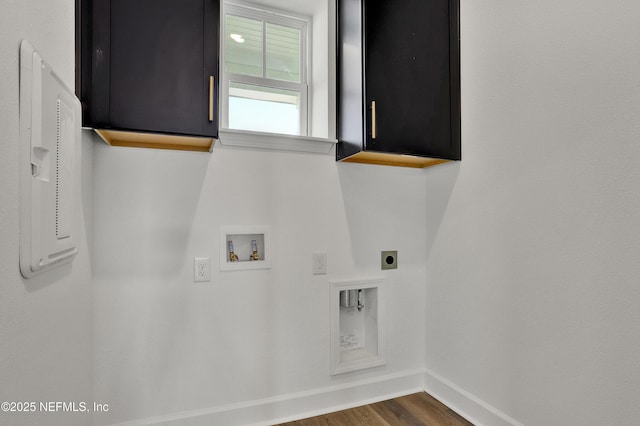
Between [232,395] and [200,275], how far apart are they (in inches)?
24.8

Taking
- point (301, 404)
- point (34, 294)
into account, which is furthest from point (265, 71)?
point (301, 404)

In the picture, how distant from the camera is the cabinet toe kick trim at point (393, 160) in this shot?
180cm

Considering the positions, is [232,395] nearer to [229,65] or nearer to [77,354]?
[77,354]

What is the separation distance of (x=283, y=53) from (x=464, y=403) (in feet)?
7.47

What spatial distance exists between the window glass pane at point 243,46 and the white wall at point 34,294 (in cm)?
93

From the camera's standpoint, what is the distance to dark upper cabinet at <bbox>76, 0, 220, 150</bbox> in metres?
→ 1.28

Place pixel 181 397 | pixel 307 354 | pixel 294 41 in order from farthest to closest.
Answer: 1. pixel 294 41
2. pixel 307 354
3. pixel 181 397

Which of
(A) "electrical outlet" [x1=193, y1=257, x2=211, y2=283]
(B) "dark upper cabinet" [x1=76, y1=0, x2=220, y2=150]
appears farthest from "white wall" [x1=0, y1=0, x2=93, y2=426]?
(A) "electrical outlet" [x1=193, y1=257, x2=211, y2=283]

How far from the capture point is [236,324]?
1.69 m

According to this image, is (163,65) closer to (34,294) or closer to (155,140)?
(155,140)

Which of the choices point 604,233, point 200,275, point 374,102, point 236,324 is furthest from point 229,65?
point 604,233

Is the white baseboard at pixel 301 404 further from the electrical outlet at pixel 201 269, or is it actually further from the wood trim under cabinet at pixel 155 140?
the wood trim under cabinet at pixel 155 140

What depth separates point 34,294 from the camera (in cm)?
80

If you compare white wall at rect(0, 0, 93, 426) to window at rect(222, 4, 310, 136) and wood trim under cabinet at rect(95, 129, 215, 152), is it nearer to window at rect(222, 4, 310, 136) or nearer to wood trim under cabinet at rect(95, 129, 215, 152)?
wood trim under cabinet at rect(95, 129, 215, 152)
